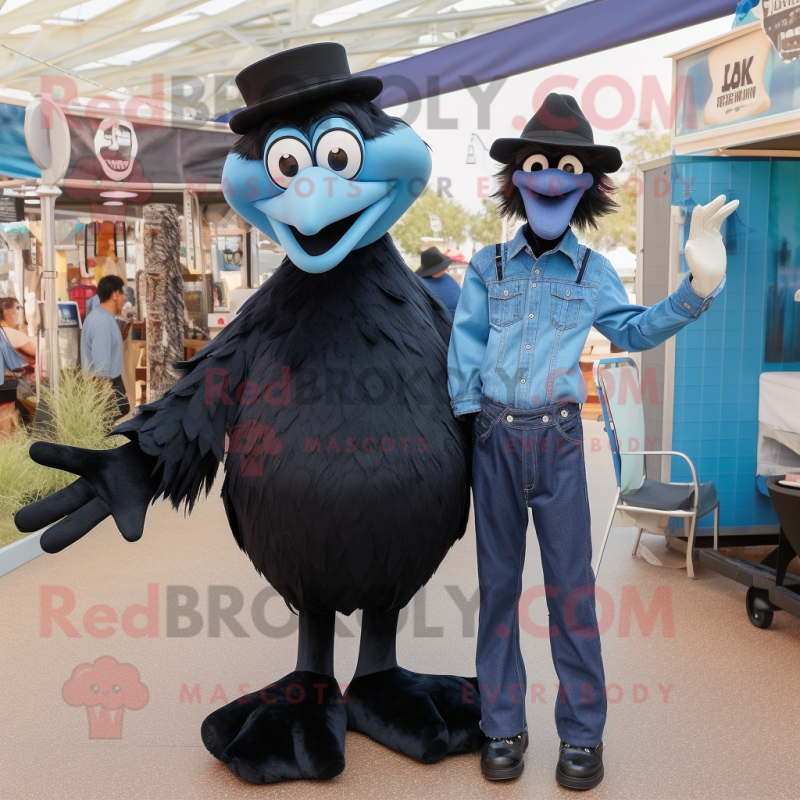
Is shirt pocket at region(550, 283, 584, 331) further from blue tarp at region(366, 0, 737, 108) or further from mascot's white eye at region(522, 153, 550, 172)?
blue tarp at region(366, 0, 737, 108)

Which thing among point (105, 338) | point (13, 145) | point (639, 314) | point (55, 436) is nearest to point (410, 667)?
point (639, 314)

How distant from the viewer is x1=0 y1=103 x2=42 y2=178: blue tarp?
4.61 meters

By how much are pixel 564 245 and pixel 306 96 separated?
679 mm

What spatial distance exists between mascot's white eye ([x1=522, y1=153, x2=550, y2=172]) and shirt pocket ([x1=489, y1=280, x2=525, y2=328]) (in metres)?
0.26

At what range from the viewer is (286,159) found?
200cm

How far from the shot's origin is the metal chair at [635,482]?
11.6 feet

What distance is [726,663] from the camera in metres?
2.78

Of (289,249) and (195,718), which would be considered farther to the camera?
(195,718)

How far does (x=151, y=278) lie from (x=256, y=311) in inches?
153

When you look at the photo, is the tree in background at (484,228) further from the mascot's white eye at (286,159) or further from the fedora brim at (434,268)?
the mascot's white eye at (286,159)

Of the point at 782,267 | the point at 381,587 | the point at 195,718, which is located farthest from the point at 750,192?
the point at 195,718

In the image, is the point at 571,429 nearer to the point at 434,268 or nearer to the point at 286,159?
the point at 286,159

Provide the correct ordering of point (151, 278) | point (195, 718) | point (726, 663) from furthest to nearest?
point (151, 278) < point (726, 663) < point (195, 718)

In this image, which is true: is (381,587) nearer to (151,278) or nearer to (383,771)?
(383,771)
